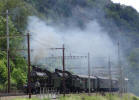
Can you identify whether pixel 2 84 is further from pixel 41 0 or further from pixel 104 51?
pixel 41 0

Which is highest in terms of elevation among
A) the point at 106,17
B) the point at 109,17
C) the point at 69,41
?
the point at 109,17

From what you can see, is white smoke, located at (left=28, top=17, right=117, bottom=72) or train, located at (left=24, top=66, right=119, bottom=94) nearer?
train, located at (left=24, top=66, right=119, bottom=94)

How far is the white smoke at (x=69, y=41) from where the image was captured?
1884 inches

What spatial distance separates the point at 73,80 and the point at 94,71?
60.2 ft

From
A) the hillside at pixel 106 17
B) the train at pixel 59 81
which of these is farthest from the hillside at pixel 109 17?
the train at pixel 59 81

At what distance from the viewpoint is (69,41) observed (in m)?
69.2

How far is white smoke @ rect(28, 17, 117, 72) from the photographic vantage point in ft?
157

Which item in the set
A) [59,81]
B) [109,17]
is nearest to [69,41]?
[59,81]

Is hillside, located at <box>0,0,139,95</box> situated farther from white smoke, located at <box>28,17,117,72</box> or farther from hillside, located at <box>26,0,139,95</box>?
white smoke, located at <box>28,17,117,72</box>

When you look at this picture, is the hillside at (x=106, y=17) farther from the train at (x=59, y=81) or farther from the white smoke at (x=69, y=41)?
the train at (x=59, y=81)

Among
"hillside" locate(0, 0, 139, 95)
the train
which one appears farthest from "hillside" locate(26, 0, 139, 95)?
the train

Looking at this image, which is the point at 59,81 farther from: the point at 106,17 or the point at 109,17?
the point at 109,17

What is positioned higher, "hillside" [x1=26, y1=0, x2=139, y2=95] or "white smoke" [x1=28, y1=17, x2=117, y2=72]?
"hillside" [x1=26, y1=0, x2=139, y2=95]

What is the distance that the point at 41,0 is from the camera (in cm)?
10106
